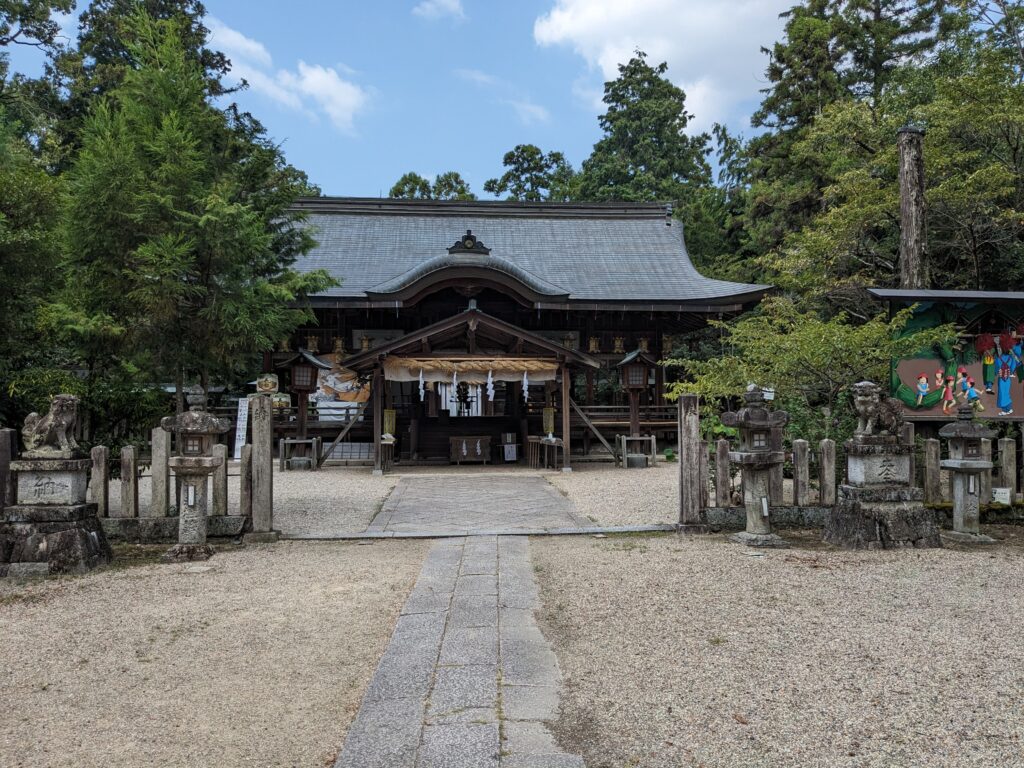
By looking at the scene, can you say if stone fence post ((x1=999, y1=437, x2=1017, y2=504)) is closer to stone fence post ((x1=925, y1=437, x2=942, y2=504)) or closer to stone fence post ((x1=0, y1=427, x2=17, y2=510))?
stone fence post ((x1=925, y1=437, x2=942, y2=504))

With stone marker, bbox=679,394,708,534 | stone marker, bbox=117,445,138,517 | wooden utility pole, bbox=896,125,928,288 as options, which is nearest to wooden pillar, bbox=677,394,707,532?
stone marker, bbox=679,394,708,534

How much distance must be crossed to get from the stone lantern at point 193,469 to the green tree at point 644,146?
98.0 feet

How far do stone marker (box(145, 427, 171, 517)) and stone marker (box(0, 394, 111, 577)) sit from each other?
0.79m

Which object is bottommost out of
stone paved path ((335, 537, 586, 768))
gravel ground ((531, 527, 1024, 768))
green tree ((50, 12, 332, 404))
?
gravel ground ((531, 527, 1024, 768))

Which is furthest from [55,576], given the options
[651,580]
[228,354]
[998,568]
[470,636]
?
A: [998,568]

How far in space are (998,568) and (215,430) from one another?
6.79 meters

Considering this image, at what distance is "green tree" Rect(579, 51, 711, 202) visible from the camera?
34.1 m

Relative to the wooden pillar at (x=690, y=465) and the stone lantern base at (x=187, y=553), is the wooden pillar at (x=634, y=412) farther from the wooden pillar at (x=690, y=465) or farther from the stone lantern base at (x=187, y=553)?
the stone lantern base at (x=187, y=553)

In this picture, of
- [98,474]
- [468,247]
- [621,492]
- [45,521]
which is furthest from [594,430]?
[45,521]

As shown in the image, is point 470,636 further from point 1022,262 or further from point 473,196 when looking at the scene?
point 473,196

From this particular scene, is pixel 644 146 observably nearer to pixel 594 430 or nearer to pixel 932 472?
pixel 594 430

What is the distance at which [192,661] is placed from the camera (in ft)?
11.3

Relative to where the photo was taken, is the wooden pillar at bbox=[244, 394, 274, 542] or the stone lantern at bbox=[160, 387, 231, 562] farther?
the wooden pillar at bbox=[244, 394, 274, 542]

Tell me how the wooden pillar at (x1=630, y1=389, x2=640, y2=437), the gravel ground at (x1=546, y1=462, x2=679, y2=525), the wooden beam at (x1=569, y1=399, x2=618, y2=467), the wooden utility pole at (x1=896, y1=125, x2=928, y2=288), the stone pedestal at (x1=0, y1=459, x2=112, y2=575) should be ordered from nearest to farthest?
1. the stone pedestal at (x1=0, y1=459, x2=112, y2=575)
2. the gravel ground at (x1=546, y1=462, x2=679, y2=525)
3. the wooden utility pole at (x1=896, y1=125, x2=928, y2=288)
4. the wooden beam at (x1=569, y1=399, x2=618, y2=467)
5. the wooden pillar at (x1=630, y1=389, x2=640, y2=437)
